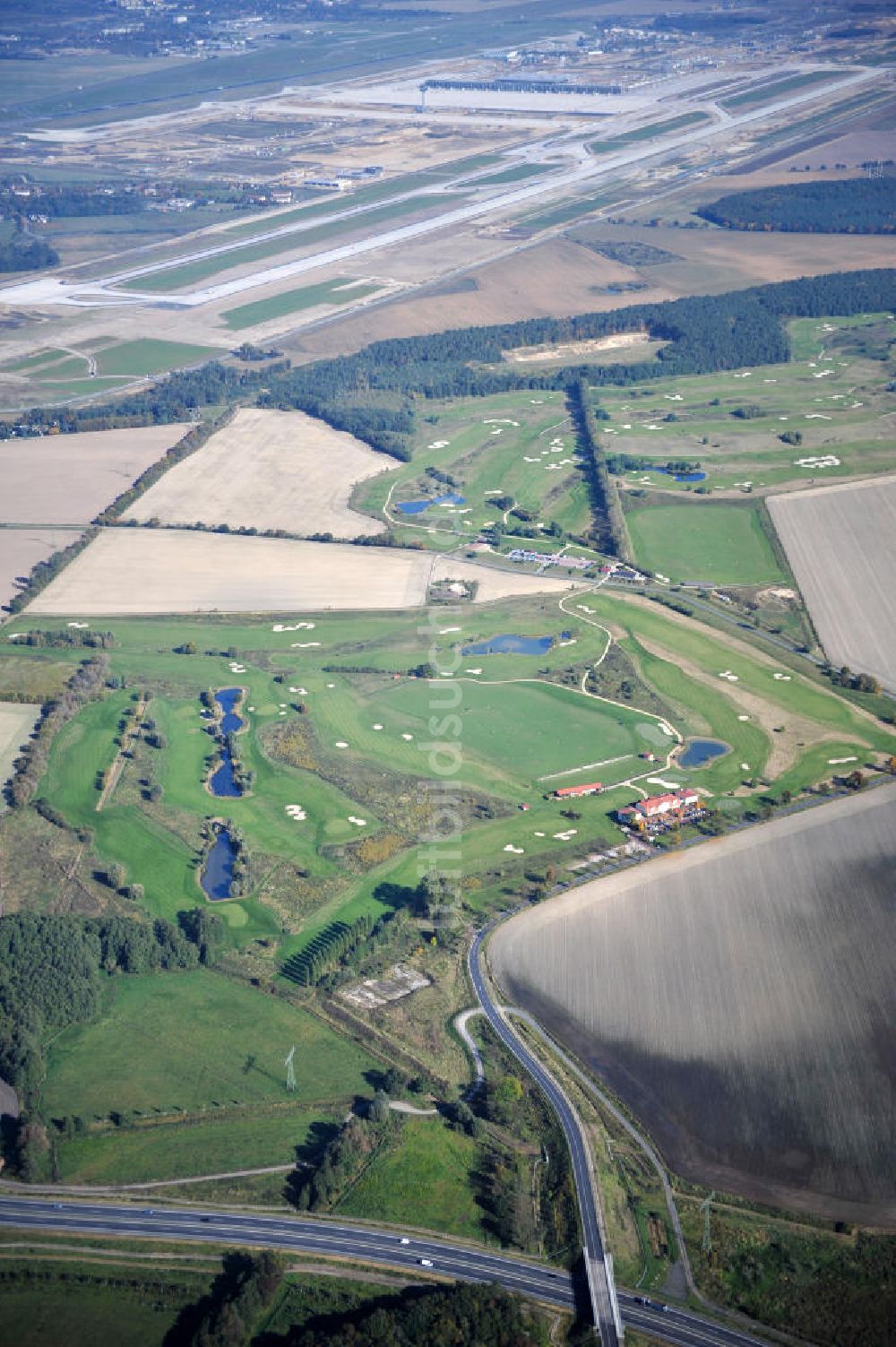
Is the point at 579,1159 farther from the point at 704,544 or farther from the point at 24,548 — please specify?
the point at 24,548

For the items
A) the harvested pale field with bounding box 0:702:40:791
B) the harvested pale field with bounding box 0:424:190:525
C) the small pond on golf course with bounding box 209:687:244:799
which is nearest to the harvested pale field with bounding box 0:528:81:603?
the harvested pale field with bounding box 0:424:190:525

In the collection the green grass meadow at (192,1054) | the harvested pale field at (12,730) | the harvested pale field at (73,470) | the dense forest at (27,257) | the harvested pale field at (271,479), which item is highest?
the dense forest at (27,257)

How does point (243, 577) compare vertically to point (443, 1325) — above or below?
above

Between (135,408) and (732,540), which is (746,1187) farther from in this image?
(135,408)

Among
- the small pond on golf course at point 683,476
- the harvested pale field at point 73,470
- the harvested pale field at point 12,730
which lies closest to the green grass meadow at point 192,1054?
the harvested pale field at point 12,730

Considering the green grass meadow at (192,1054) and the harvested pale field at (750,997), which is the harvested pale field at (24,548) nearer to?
the green grass meadow at (192,1054)

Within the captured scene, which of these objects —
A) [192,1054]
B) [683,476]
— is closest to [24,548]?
[683,476]

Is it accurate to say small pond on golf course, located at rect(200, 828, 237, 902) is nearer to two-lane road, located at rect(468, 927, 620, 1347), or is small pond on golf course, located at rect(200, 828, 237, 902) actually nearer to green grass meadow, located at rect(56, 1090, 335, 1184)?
two-lane road, located at rect(468, 927, 620, 1347)
